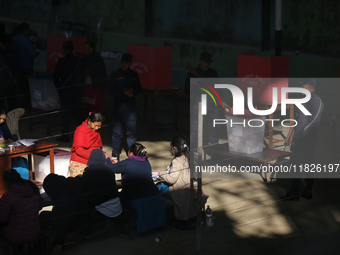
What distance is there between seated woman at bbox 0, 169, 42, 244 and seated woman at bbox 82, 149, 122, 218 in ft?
2.18

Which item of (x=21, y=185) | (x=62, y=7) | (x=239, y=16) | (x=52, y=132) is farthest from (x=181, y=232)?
(x=62, y=7)

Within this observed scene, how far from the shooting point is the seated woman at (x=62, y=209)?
5445 mm

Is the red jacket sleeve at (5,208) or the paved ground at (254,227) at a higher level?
the red jacket sleeve at (5,208)

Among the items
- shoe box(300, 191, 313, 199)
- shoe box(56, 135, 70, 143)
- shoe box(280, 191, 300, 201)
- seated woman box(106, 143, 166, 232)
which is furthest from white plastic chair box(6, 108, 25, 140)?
shoe box(300, 191, 313, 199)

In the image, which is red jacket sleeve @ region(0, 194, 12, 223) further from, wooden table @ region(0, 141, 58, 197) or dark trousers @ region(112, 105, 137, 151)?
dark trousers @ region(112, 105, 137, 151)

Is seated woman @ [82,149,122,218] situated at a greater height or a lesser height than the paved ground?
greater

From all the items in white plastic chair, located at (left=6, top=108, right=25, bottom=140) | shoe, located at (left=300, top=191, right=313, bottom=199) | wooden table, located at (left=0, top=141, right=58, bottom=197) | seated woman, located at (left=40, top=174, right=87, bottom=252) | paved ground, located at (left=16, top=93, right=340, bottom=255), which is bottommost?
paved ground, located at (left=16, top=93, right=340, bottom=255)

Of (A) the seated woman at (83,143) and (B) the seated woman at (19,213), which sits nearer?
(B) the seated woman at (19,213)

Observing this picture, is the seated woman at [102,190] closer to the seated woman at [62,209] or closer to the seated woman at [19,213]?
the seated woman at [62,209]

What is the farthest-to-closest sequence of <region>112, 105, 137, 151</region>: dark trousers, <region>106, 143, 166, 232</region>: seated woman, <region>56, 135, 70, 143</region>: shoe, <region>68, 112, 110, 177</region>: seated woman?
<region>56, 135, 70, 143</region>: shoe < <region>112, 105, 137, 151</region>: dark trousers < <region>68, 112, 110, 177</region>: seated woman < <region>106, 143, 166, 232</region>: seated woman

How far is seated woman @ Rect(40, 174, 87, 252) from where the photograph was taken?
17.9 feet

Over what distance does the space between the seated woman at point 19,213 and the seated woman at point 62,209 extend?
10.4 inches

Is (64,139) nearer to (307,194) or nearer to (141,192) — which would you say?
(141,192)

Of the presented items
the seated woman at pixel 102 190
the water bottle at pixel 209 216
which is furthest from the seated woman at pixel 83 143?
the water bottle at pixel 209 216
